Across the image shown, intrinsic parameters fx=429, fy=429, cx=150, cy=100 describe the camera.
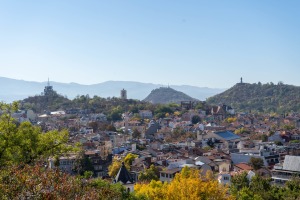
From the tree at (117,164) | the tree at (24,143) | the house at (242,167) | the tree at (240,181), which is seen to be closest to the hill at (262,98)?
the house at (242,167)

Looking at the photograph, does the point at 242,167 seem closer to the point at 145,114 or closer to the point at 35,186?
the point at 35,186

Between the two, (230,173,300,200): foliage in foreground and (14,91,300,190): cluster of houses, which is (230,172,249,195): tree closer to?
(230,173,300,200): foliage in foreground

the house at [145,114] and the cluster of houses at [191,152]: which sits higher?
the house at [145,114]

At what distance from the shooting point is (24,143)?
33.4 feet

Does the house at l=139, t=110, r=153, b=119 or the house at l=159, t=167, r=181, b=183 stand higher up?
the house at l=139, t=110, r=153, b=119

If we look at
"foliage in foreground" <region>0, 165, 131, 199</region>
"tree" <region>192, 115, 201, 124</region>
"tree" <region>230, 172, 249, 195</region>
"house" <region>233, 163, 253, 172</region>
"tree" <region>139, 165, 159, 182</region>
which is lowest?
"tree" <region>139, 165, 159, 182</region>

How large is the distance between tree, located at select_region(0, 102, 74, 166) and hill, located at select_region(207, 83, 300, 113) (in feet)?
318

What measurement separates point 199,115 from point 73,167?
51511mm

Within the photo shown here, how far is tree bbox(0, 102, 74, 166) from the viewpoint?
10.0m

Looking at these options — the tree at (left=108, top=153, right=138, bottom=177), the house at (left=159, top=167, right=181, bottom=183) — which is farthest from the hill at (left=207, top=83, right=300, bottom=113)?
the house at (left=159, top=167, right=181, bottom=183)

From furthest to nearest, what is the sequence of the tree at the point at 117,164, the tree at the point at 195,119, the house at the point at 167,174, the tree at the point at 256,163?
the tree at the point at 195,119 → the tree at the point at 256,163 → the tree at the point at 117,164 → the house at the point at 167,174

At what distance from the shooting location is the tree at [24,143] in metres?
10.0

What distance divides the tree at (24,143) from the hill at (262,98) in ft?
318

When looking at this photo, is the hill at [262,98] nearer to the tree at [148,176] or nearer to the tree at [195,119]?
the tree at [195,119]
